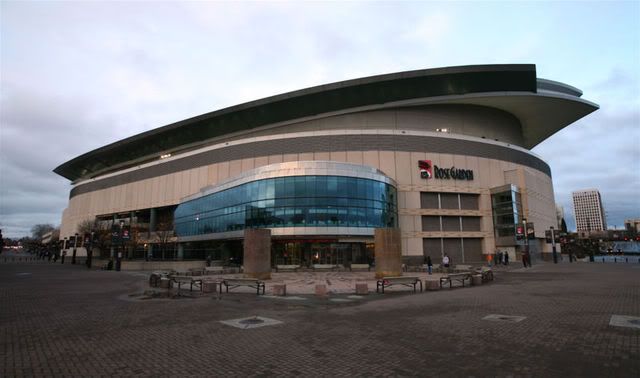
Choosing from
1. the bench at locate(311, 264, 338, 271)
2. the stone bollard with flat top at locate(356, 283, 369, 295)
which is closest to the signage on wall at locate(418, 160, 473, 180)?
the bench at locate(311, 264, 338, 271)

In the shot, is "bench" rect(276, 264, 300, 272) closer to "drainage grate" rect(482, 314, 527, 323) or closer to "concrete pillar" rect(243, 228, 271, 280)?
"concrete pillar" rect(243, 228, 271, 280)

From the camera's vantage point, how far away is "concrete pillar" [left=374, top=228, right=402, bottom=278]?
29109 mm

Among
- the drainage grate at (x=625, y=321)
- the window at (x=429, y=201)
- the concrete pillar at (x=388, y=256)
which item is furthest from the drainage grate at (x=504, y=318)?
the window at (x=429, y=201)

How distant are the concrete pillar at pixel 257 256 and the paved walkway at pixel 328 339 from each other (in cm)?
1326

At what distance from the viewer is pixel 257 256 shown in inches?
1144

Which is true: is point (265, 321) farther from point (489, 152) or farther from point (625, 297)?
point (489, 152)

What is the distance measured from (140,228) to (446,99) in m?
62.8

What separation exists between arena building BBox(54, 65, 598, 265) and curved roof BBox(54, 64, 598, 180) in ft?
0.64

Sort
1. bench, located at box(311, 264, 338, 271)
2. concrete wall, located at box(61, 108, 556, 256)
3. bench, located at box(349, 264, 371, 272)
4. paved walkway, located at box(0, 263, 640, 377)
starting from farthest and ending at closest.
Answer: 1. concrete wall, located at box(61, 108, 556, 256)
2. bench, located at box(349, 264, 371, 272)
3. bench, located at box(311, 264, 338, 271)
4. paved walkway, located at box(0, 263, 640, 377)

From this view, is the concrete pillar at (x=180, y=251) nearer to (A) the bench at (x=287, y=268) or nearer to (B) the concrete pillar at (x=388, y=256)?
(A) the bench at (x=287, y=268)

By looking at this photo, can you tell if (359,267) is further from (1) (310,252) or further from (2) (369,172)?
(2) (369,172)

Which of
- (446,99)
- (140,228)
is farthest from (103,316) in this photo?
(140,228)

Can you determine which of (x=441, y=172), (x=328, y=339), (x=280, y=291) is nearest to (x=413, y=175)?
(x=441, y=172)

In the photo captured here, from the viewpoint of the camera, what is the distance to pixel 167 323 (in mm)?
11438
